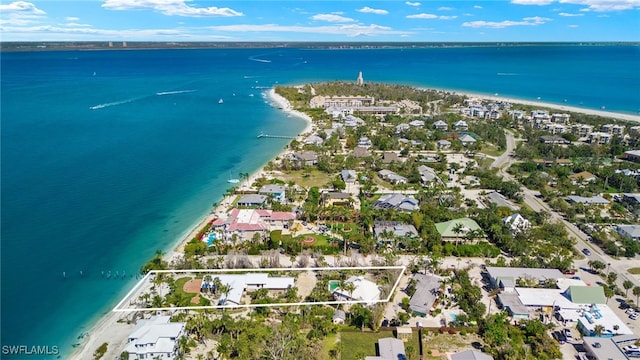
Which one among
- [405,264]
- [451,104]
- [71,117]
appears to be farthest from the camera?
[451,104]

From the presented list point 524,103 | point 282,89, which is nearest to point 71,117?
point 282,89

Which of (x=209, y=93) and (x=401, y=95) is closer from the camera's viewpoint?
(x=401, y=95)

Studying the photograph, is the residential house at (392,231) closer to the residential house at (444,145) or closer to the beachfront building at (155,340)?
the beachfront building at (155,340)

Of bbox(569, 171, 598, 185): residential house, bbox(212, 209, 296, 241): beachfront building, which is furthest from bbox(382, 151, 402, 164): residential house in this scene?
bbox(212, 209, 296, 241): beachfront building

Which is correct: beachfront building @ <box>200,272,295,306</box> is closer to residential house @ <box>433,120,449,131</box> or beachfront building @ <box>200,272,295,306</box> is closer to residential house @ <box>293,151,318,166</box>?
residential house @ <box>293,151,318,166</box>

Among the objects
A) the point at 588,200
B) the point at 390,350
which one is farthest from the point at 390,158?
the point at 390,350

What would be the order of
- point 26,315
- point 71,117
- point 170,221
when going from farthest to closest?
point 71,117 < point 170,221 < point 26,315

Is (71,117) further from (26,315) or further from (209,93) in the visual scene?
(26,315)
